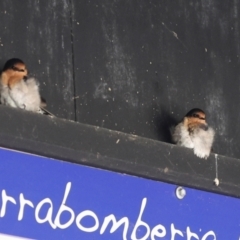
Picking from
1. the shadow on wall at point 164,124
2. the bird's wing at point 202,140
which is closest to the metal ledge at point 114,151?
the bird's wing at point 202,140

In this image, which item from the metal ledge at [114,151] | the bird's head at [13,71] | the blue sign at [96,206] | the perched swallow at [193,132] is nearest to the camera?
the blue sign at [96,206]

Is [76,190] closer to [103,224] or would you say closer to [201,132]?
[103,224]

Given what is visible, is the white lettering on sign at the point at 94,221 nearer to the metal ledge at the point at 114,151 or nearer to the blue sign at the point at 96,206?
the blue sign at the point at 96,206

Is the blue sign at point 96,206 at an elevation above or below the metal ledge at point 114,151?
below

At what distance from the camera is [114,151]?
450 cm

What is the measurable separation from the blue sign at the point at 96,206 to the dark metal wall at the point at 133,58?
525 millimetres

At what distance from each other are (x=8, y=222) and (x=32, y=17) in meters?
1.18

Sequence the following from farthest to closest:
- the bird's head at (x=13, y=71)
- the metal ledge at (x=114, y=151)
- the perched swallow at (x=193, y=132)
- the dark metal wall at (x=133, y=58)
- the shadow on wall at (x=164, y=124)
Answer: the shadow on wall at (x=164, y=124)
the perched swallow at (x=193, y=132)
the dark metal wall at (x=133, y=58)
the bird's head at (x=13, y=71)
the metal ledge at (x=114, y=151)

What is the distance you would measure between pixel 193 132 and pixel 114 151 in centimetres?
64

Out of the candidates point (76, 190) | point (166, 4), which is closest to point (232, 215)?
point (76, 190)

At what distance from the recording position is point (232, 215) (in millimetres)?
4715

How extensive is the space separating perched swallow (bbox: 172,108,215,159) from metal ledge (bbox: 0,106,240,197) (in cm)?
12

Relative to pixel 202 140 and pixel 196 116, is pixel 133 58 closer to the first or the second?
pixel 196 116

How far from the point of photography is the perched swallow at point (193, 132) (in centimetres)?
494
